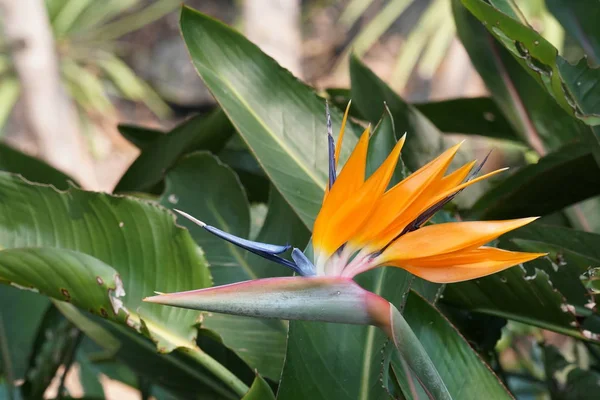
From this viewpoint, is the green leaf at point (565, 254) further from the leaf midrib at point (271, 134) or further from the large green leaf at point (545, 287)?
the leaf midrib at point (271, 134)

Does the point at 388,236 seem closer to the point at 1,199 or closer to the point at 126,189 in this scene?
the point at 1,199

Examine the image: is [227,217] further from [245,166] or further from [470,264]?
[470,264]

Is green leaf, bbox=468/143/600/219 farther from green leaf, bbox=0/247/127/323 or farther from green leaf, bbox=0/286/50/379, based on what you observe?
green leaf, bbox=0/286/50/379

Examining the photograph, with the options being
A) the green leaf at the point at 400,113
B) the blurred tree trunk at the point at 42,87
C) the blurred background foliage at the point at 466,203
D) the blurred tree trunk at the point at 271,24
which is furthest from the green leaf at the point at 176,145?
the blurred tree trunk at the point at 271,24

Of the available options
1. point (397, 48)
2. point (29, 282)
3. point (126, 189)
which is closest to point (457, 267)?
point (29, 282)

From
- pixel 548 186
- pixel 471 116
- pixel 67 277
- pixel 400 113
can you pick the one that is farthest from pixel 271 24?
pixel 67 277

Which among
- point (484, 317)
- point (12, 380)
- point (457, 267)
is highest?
point (457, 267)
